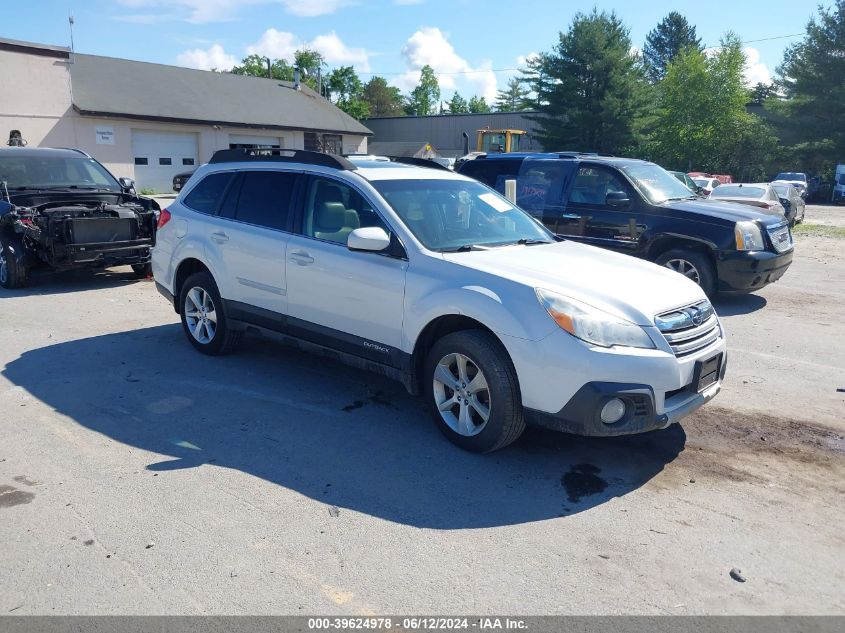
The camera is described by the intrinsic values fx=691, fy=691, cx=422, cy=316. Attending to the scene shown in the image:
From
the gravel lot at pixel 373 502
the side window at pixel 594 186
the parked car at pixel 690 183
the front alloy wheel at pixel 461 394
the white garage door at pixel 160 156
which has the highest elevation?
the white garage door at pixel 160 156

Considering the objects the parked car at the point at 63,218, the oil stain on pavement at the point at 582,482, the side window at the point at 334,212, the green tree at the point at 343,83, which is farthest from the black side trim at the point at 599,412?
the green tree at the point at 343,83

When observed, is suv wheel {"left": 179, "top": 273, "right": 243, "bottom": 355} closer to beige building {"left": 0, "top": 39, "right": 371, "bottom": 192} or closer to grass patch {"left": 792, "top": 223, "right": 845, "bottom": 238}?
grass patch {"left": 792, "top": 223, "right": 845, "bottom": 238}

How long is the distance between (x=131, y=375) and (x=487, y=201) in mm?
3486

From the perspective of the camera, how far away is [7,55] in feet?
79.0

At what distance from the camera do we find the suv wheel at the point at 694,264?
356 inches

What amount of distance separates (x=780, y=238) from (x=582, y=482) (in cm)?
688

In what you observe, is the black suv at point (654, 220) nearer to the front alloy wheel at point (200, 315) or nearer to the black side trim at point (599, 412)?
the front alloy wheel at point (200, 315)

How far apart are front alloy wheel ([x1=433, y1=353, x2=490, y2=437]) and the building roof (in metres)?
28.5

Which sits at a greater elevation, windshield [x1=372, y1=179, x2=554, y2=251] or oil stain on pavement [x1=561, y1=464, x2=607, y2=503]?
windshield [x1=372, y1=179, x2=554, y2=251]

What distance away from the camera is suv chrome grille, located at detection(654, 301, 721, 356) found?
4.27m

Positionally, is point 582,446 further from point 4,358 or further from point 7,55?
point 7,55

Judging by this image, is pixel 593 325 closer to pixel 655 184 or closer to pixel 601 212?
pixel 601 212

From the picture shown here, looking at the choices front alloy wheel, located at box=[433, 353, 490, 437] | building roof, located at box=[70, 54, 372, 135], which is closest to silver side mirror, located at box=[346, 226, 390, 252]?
front alloy wheel, located at box=[433, 353, 490, 437]

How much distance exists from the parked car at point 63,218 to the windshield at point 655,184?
278 inches
